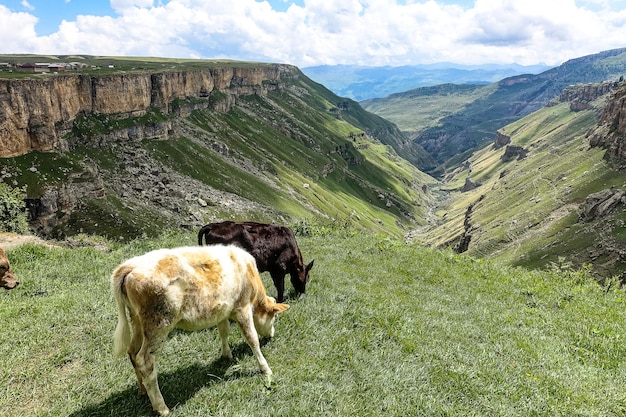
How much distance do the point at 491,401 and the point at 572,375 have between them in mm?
3154

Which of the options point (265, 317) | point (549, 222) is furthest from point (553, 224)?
point (265, 317)

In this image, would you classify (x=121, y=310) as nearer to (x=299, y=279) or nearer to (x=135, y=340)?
(x=135, y=340)

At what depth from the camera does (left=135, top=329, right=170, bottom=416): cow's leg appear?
781 cm

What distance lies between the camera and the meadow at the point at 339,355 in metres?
8.62

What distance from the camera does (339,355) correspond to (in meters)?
10.7

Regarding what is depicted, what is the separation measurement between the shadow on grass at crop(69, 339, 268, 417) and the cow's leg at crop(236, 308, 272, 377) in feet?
1.08

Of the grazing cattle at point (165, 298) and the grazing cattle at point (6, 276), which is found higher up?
the grazing cattle at point (165, 298)

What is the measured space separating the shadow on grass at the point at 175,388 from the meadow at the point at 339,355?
0.03m

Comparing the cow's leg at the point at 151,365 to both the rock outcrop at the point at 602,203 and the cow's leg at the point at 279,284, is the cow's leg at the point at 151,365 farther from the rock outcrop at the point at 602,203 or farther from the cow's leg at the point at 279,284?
the rock outcrop at the point at 602,203

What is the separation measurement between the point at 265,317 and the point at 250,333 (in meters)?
1.01

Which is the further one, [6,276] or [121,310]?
[6,276]

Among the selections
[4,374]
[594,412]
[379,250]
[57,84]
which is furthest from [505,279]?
[57,84]

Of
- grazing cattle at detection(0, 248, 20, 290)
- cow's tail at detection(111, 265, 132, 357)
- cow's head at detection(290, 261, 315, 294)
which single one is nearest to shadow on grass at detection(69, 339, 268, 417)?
cow's tail at detection(111, 265, 132, 357)

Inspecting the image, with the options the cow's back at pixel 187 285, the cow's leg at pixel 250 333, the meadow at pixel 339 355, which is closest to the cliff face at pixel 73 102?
the meadow at pixel 339 355
